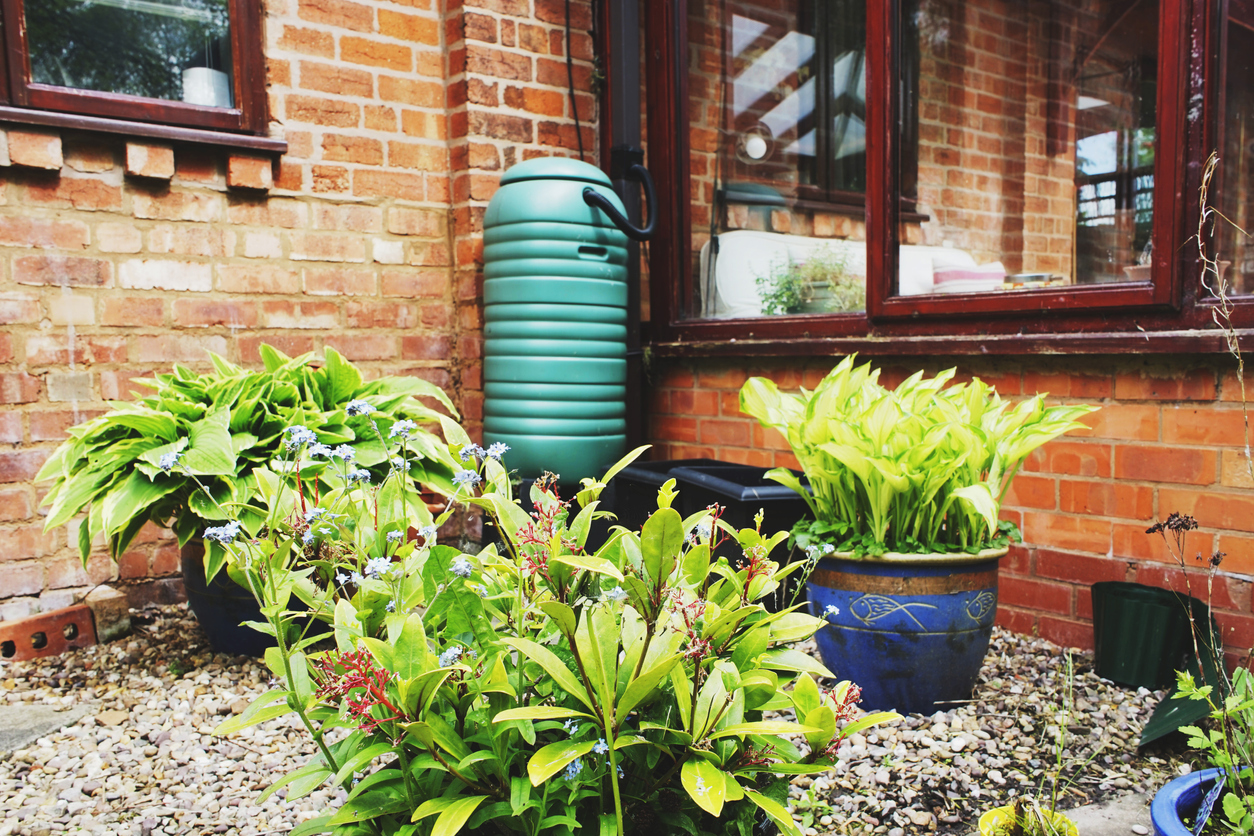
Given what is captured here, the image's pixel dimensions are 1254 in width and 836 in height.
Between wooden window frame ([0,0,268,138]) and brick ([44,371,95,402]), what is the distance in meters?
0.65

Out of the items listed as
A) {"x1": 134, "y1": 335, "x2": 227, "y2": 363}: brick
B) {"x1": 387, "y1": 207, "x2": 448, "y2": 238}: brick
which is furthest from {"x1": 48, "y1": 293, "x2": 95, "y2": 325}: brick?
{"x1": 387, "y1": 207, "x2": 448, "y2": 238}: brick

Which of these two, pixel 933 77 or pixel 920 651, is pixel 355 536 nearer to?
pixel 920 651

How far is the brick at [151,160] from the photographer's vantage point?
7.80 feet

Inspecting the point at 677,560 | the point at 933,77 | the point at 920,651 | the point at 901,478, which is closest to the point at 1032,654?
the point at 920,651

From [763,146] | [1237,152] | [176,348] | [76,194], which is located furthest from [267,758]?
[1237,152]

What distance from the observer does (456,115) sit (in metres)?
2.93

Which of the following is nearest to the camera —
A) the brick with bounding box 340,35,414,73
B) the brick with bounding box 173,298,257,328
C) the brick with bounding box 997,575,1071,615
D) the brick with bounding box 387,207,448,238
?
the brick with bounding box 997,575,1071,615

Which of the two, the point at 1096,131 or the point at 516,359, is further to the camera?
the point at 1096,131

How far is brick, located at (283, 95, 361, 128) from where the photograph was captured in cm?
266

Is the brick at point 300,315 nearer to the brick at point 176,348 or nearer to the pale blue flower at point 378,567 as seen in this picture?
the brick at point 176,348

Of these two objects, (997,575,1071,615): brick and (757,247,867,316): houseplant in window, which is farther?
(757,247,867,316): houseplant in window

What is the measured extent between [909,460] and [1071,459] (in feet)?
2.52

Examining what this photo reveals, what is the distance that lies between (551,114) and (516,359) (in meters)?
0.95

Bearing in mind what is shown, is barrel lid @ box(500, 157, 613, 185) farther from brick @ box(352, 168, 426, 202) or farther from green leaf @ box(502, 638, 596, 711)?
green leaf @ box(502, 638, 596, 711)
